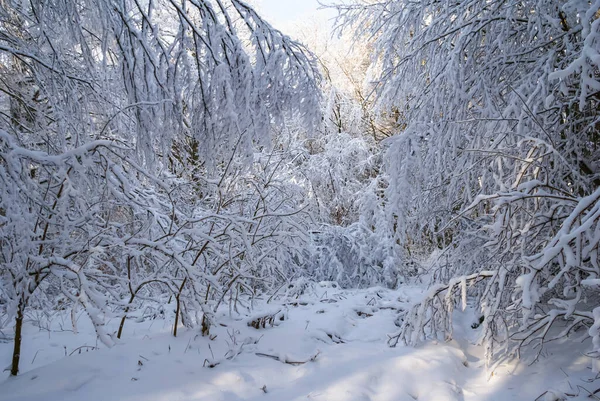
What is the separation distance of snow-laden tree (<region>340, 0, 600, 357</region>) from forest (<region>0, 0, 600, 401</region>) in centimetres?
2

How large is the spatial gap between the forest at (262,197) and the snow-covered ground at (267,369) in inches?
0.6

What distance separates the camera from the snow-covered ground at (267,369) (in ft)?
6.77

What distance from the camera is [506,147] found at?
2594mm

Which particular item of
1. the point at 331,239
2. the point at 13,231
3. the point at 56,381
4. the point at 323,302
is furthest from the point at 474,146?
the point at 331,239

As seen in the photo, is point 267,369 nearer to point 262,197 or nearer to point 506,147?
point 262,197

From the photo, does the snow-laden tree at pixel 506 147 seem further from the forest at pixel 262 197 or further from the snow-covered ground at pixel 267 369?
the snow-covered ground at pixel 267 369

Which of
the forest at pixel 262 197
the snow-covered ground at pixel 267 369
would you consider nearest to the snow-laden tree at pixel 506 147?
the forest at pixel 262 197

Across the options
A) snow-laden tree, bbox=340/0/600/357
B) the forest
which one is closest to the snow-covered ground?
the forest

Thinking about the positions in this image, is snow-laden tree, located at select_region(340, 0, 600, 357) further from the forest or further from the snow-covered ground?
the snow-covered ground

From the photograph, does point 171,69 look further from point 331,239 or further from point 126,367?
point 331,239

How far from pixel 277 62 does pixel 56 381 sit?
2161 mm

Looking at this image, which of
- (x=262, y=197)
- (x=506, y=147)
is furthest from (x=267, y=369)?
(x=506, y=147)

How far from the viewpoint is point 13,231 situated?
1.53 m

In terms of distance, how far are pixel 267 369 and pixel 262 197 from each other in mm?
1221
